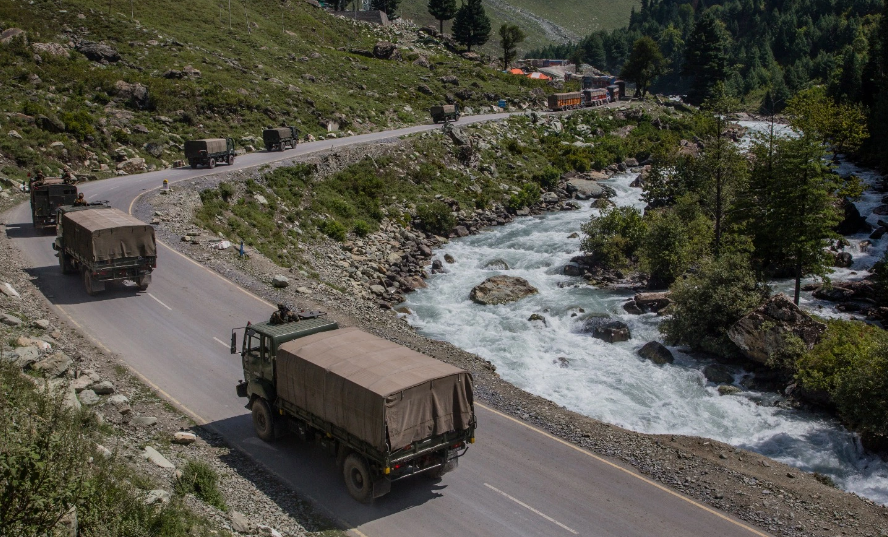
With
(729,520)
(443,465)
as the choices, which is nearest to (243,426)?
(443,465)

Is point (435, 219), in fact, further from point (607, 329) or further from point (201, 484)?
point (201, 484)

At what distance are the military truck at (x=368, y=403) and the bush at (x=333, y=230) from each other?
27.9 meters

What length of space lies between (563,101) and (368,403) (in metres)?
83.9

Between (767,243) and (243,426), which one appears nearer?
(243,426)

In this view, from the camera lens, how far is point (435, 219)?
52844 mm

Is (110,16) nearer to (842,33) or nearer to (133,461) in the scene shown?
(133,461)

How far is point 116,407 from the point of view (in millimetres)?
18906

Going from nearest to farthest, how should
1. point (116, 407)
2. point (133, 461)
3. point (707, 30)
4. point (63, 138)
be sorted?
1. point (133, 461)
2. point (116, 407)
3. point (63, 138)
4. point (707, 30)

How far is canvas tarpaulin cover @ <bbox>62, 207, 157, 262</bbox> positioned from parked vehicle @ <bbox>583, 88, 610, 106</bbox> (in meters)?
80.8

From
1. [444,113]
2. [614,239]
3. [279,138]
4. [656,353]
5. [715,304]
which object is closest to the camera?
[656,353]

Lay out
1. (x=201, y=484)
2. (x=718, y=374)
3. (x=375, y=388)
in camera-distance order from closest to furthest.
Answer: (x=375, y=388) → (x=201, y=484) → (x=718, y=374)

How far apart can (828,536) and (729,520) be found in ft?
6.89

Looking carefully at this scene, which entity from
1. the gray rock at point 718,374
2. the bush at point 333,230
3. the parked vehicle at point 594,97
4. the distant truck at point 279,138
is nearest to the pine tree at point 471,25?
the parked vehicle at point 594,97

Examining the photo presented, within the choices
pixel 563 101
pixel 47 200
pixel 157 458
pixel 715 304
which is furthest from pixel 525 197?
pixel 157 458
